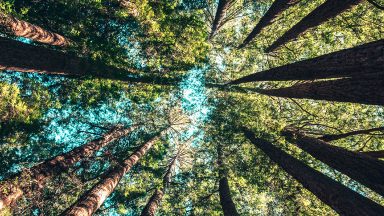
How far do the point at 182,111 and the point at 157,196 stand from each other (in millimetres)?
5286

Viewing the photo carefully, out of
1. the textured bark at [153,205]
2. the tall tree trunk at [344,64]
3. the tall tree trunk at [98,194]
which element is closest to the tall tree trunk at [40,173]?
the tall tree trunk at [98,194]

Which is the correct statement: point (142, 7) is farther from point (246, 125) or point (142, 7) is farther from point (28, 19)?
point (246, 125)

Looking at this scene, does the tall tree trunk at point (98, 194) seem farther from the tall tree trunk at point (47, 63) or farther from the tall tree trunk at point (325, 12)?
the tall tree trunk at point (325, 12)

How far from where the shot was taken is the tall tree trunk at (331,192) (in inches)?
206

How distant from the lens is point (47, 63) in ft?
27.3

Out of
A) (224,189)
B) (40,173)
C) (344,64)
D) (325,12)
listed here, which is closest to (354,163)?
(344,64)

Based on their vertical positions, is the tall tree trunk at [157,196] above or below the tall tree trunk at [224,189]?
below

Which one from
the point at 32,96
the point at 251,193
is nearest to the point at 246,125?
the point at 251,193

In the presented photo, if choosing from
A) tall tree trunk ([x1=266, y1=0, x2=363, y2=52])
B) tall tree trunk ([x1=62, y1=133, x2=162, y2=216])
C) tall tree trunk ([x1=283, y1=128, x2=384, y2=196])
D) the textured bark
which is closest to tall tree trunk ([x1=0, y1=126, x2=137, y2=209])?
tall tree trunk ([x1=62, y1=133, x2=162, y2=216])

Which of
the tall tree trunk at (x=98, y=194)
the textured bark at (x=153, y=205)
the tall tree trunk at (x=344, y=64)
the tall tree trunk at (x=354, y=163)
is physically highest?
the tall tree trunk at (x=344, y=64)

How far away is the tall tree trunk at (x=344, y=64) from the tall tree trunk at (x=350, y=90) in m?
0.28

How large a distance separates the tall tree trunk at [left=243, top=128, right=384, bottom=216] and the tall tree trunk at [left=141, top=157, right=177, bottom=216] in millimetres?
5736

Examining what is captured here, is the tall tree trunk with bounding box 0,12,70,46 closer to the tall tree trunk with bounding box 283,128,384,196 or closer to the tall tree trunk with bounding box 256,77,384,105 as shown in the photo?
the tall tree trunk with bounding box 256,77,384,105

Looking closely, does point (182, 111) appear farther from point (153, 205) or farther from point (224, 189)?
point (153, 205)
